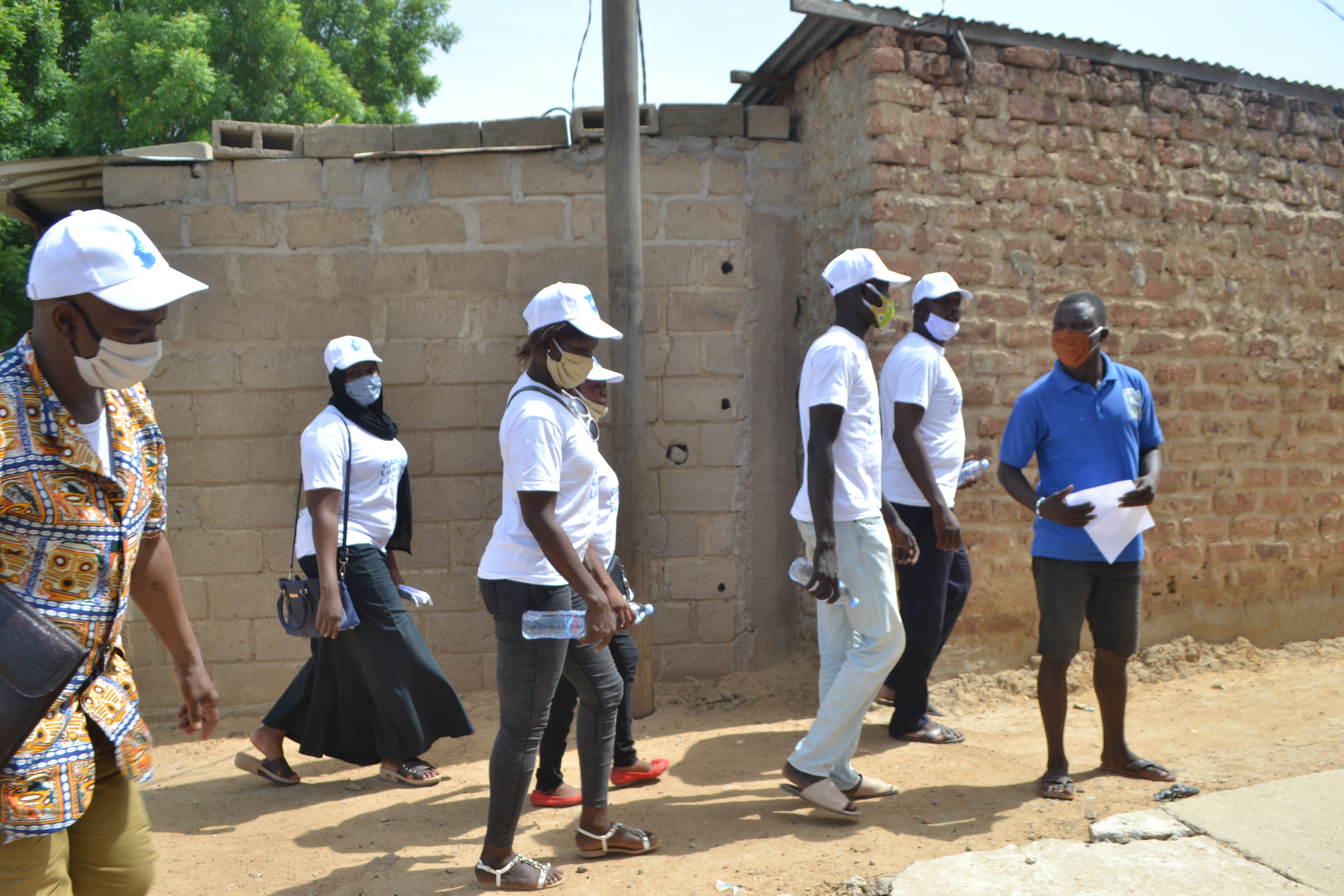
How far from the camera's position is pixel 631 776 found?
4.21 metres

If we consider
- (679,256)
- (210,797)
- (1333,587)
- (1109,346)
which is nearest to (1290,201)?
(1109,346)

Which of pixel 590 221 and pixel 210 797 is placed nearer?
pixel 210 797

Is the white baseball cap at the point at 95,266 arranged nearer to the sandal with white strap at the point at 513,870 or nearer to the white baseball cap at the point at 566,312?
the white baseball cap at the point at 566,312

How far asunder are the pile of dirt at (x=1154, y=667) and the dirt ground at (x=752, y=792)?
0.01 m

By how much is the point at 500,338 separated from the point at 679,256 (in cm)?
109

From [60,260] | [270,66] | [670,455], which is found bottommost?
[670,455]

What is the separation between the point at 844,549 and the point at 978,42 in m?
3.11

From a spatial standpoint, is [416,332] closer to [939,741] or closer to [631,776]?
[631,776]

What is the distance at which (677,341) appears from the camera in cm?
553

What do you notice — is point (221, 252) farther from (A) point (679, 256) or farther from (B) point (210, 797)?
(B) point (210, 797)

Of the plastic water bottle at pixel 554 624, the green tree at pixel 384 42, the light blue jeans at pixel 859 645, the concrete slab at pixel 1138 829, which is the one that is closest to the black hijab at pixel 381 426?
the plastic water bottle at pixel 554 624

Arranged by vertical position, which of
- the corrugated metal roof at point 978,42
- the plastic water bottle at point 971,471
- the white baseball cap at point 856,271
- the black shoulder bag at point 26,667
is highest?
the corrugated metal roof at point 978,42

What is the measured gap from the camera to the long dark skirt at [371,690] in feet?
13.8

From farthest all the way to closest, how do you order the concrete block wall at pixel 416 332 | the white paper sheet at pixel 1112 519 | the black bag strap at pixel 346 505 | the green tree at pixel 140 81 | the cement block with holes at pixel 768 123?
1. the green tree at pixel 140 81
2. the cement block with holes at pixel 768 123
3. the concrete block wall at pixel 416 332
4. the black bag strap at pixel 346 505
5. the white paper sheet at pixel 1112 519
